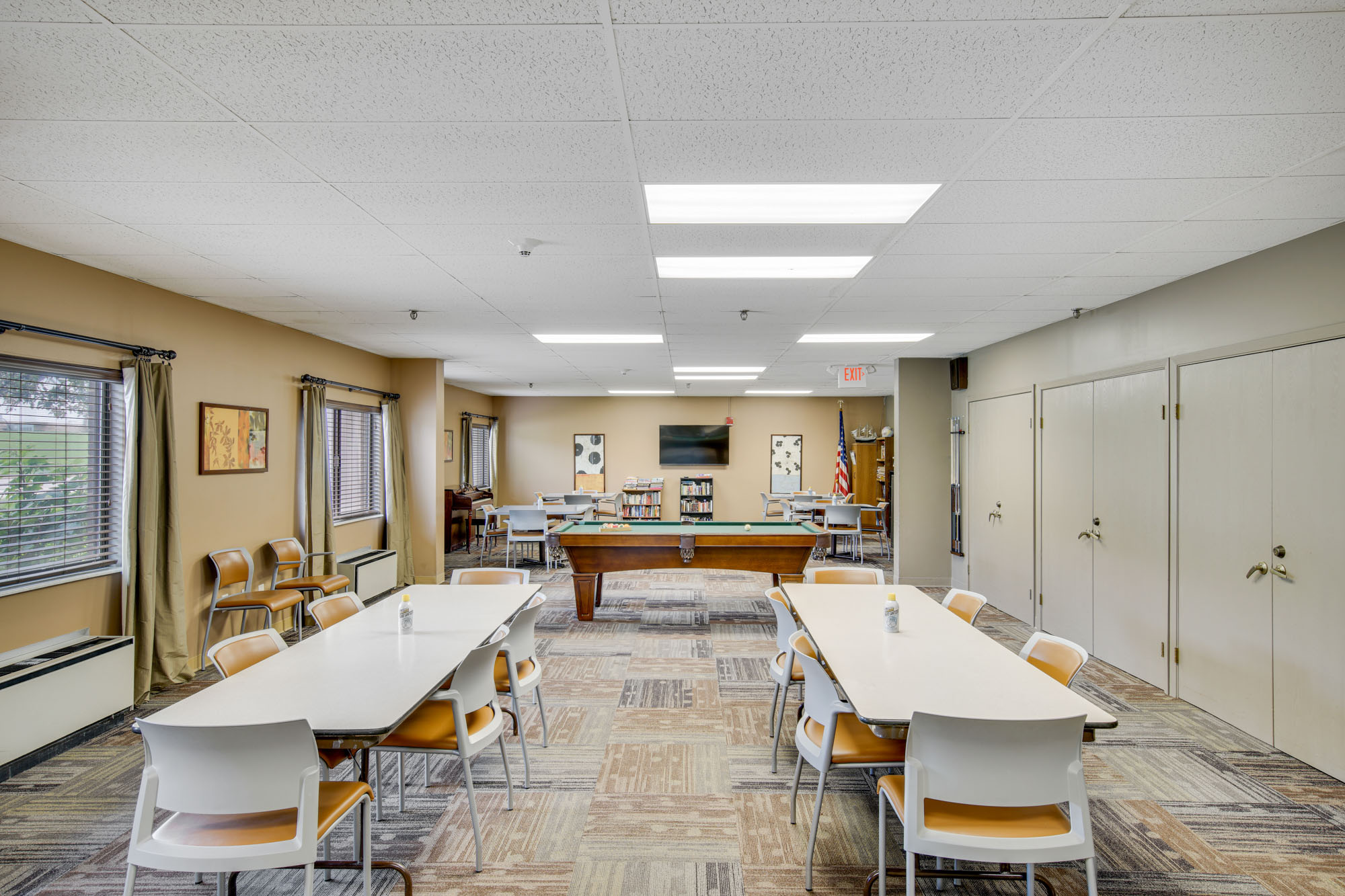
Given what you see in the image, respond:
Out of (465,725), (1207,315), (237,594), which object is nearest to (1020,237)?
(1207,315)

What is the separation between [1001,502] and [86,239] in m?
7.41

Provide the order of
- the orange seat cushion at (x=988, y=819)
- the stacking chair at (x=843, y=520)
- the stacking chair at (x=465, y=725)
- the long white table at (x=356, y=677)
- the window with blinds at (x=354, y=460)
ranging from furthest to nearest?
the stacking chair at (x=843, y=520) → the window with blinds at (x=354, y=460) → the stacking chair at (x=465, y=725) → the long white table at (x=356, y=677) → the orange seat cushion at (x=988, y=819)

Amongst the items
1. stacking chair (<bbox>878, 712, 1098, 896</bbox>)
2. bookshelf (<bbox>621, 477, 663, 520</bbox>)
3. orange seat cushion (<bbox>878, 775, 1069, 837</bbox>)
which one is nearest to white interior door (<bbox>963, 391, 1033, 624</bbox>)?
orange seat cushion (<bbox>878, 775, 1069, 837</bbox>)

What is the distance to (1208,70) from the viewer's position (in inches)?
72.0

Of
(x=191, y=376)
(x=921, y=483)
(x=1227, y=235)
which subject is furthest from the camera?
(x=921, y=483)

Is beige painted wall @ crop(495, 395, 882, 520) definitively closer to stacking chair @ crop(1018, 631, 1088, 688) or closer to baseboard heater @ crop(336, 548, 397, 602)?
baseboard heater @ crop(336, 548, 397, 602)

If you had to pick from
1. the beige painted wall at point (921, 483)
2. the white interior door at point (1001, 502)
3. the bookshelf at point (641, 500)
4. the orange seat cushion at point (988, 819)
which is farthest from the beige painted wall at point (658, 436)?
the orange seat cushion at point (988, 819)

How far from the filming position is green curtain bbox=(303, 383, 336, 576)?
5926 mm

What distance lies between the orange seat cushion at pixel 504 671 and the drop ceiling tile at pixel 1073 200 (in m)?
3.05

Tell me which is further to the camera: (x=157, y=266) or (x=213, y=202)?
(x=157, y=266)

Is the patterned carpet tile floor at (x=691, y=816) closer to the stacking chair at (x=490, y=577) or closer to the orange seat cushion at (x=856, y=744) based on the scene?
the orange seat cushion at (x=856, y=744)

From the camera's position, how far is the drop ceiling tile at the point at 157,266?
3629mm

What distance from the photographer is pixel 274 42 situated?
5.64 ft

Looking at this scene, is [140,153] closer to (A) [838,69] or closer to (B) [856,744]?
(A) [838,69]
